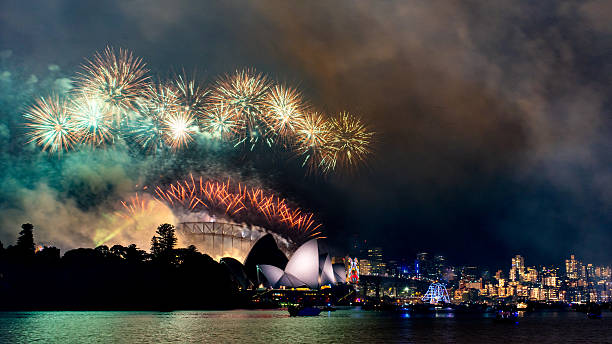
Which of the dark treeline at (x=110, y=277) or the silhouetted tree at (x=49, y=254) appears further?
the silhouetted tree at (x=49, y=254)

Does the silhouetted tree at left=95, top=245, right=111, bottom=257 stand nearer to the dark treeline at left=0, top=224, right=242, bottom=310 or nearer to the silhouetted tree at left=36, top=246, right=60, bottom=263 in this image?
the dark treeline at left=0, top=224, right=242, bottom=310

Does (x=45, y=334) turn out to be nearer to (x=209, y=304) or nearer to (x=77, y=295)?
(x=77, y=295)

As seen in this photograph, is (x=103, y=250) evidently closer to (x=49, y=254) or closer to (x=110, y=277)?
(x=110, y=277)

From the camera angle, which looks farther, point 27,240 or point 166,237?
point 166,237

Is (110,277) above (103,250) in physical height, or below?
below

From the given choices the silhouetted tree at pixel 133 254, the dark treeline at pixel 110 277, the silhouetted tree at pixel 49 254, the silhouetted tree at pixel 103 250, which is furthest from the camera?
the silhouetted tree at pixel 133 254

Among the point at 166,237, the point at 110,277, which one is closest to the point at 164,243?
the point at 166,237

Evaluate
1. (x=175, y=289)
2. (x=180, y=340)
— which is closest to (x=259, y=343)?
(x=180, y=340)

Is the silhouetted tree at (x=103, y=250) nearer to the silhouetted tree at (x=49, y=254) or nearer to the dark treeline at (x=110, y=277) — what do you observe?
the dark treeline at (x=110, y=277)

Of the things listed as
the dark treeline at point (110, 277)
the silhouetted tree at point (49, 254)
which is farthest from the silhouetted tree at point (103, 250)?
the silhouetted tree at point (49, 254)
